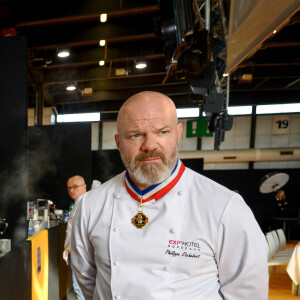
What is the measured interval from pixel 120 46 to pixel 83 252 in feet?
18.1

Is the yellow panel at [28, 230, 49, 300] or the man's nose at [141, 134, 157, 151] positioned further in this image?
the yellow panel at [28, 230, 49, 300]

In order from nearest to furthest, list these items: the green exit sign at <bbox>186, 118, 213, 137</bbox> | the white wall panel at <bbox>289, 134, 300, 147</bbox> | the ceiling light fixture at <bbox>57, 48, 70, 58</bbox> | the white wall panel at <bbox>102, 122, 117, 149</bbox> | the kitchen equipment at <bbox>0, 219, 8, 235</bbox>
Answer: the kitchen equipment at <bbox>0, 219, 8, 235</bbox>, the ceiling light fixture at <bbox>57, 48, 70, 58</bbox>, the green exit sign at <bbox>186, 118, 213, 137</bbox>, the white wall panel at <bbox>289, 134, 300, 147</bbox>, the white wall panel at <bbox>102, 122, 117, 149</bbox>

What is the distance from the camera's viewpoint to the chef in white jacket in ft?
3.59

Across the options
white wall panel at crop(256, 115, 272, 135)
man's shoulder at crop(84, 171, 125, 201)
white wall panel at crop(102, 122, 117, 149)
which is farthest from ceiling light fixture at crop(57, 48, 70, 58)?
white wall panel at crop(256, 115, 272, 135)

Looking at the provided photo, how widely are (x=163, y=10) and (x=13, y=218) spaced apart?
234cm

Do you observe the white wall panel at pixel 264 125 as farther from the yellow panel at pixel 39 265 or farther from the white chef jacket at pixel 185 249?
the white chef jacket at pixel 185 249

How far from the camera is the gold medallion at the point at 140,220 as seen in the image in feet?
3.87

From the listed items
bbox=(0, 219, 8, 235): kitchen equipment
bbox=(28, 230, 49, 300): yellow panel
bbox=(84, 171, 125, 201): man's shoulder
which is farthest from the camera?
bbox=(0, 219, 8, 235): kitchen equipment

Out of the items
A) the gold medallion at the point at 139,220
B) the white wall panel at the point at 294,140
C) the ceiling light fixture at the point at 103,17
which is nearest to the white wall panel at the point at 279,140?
the white wall panel at the point at 294,140

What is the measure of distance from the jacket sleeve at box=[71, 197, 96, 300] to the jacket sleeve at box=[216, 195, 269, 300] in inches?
21.0

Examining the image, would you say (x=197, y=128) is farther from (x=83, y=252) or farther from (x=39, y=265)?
(x=83, y=252)

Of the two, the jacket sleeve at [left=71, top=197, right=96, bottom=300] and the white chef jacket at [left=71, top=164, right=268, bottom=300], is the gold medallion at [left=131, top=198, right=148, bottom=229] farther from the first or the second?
the jacket sleeve at [left=71, top=197, right=96, bottom=300]

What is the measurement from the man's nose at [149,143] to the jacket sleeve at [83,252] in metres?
0.39

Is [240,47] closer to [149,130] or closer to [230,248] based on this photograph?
[149,130]
